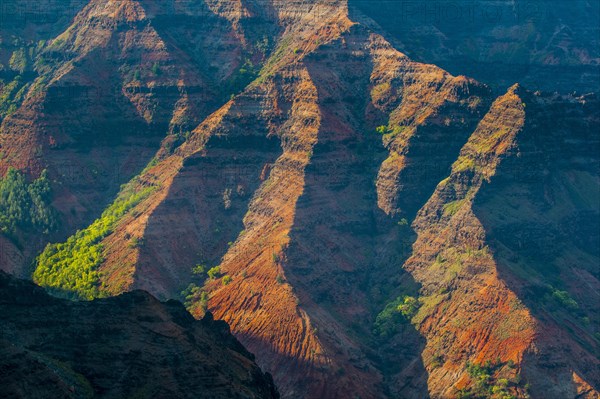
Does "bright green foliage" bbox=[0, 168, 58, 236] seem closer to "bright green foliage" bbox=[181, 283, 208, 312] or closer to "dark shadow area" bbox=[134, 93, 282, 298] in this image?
"dark shadow area" bbox=[134, 93, 282, 298]

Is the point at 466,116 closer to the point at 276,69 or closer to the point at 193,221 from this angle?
the point at 276,69

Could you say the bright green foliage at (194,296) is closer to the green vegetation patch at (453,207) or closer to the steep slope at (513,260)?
the steep slope at (513,260)

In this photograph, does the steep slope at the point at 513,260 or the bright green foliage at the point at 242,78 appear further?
the bright green foliage at the point at 242,78

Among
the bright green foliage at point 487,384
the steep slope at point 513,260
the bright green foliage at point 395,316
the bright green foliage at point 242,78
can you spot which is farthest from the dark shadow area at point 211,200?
the bright green foliage at point 487,384

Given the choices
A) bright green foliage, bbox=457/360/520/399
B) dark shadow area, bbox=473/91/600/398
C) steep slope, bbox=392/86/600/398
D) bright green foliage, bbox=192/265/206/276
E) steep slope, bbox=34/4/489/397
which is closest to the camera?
bright green foliage, bbox=457/360/520/399

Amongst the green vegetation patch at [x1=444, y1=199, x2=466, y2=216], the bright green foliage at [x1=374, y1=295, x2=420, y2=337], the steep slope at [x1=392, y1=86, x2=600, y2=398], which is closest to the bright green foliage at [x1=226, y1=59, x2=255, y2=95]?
the steep slope at [x1=392, y1=86, x2=600, y2=398]

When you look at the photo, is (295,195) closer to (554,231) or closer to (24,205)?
(554,231)
